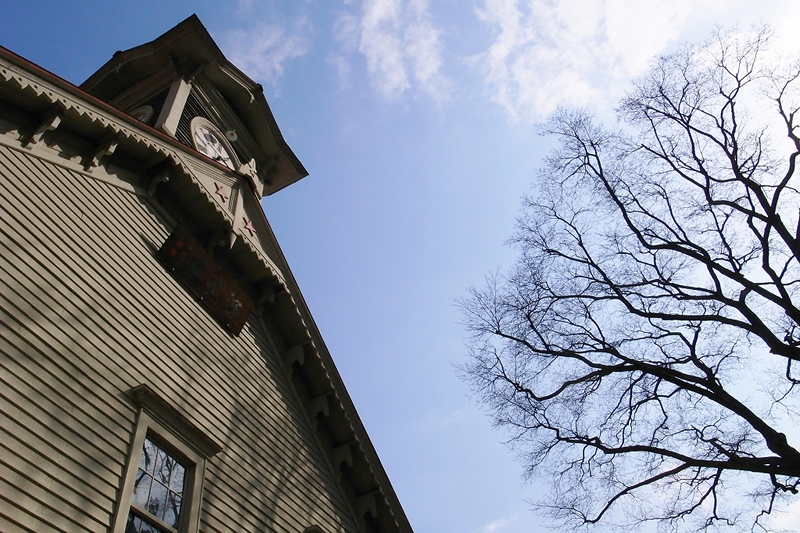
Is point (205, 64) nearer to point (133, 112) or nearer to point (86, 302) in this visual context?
point (133, 112)

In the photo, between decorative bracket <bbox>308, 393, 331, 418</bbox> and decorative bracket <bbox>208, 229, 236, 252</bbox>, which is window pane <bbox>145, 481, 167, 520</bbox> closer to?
decorative bracket <bbox>308, 393, 331, 418</bbox>

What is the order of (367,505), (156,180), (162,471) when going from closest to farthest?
(162,471) → (156,180) → (367,505)

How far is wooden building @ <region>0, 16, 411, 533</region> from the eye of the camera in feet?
21.9

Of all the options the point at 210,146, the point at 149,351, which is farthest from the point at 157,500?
the point at 210,146

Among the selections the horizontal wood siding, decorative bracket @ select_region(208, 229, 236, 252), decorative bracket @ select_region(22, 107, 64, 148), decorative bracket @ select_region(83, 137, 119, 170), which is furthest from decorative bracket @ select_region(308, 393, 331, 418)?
decorative bracket @ select_region(22, 107, 64, 148)

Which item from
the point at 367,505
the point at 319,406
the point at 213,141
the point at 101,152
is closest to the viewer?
the point at 101,152

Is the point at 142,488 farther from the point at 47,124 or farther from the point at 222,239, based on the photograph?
the point at 222,239

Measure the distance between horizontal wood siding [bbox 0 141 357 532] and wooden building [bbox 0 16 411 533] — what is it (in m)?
0.02

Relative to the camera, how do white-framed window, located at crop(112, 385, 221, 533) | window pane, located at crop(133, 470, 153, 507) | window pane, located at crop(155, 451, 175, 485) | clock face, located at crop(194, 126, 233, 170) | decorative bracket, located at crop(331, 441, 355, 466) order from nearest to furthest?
1. white-framed window, located at crop(112, 385, 221, 533)
2. window pane, located at crop(133, 470, 153, 507)
3. window pane, located at crop(155, 451, 175, 485)
4. decorative bracket, located at crop(331, 441, 355, 466)
5. clock face, located at crop(194, 126, 233, 170)

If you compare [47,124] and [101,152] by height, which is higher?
[101,152]

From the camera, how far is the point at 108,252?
28.9 feet

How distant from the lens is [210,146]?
16.3 metres

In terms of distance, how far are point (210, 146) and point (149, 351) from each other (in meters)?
8.86

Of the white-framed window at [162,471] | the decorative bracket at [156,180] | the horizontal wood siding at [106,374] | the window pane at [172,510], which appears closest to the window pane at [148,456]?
the white-framed window at [162,471]
